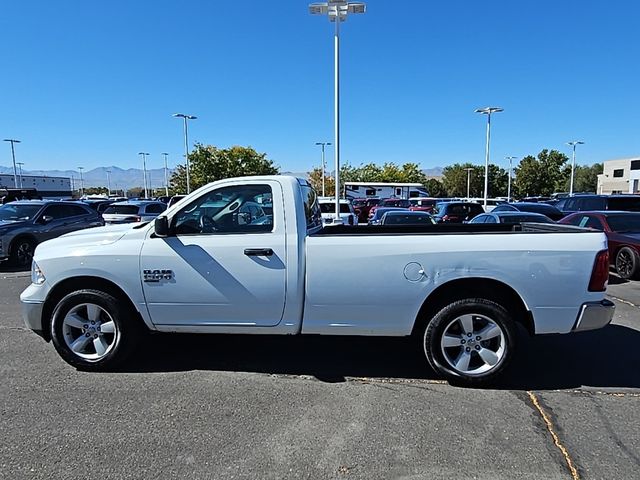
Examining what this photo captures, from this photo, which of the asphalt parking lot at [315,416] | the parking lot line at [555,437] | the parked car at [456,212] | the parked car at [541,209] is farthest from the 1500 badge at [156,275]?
the parked car at [456,212]

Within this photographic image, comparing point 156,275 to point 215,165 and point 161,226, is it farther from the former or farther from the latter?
point 215,165

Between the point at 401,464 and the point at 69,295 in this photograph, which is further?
the point at 69,295

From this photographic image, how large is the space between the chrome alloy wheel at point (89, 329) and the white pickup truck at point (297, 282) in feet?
0.04

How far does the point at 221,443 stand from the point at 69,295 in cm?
218

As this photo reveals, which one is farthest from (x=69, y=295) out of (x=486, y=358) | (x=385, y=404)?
(x=486, y=358)

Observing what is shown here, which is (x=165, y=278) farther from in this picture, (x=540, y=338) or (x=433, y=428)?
(x=540, y=338)

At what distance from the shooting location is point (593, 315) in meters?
3.66

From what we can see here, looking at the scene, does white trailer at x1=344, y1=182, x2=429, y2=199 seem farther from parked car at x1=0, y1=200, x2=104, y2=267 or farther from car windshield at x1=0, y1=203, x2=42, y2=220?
car windshield at x1=0, y1=203, x2=42, y2=220

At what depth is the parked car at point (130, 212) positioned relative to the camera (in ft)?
52.3

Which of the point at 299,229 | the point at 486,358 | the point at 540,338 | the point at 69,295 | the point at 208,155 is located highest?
the point at 208,155

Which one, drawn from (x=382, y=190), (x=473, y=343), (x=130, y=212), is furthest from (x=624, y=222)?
(x=382, y=190)

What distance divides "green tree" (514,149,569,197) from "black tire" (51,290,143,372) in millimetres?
79181

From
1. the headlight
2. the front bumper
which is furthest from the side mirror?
the front bumper

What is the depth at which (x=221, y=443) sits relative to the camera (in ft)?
9.78
